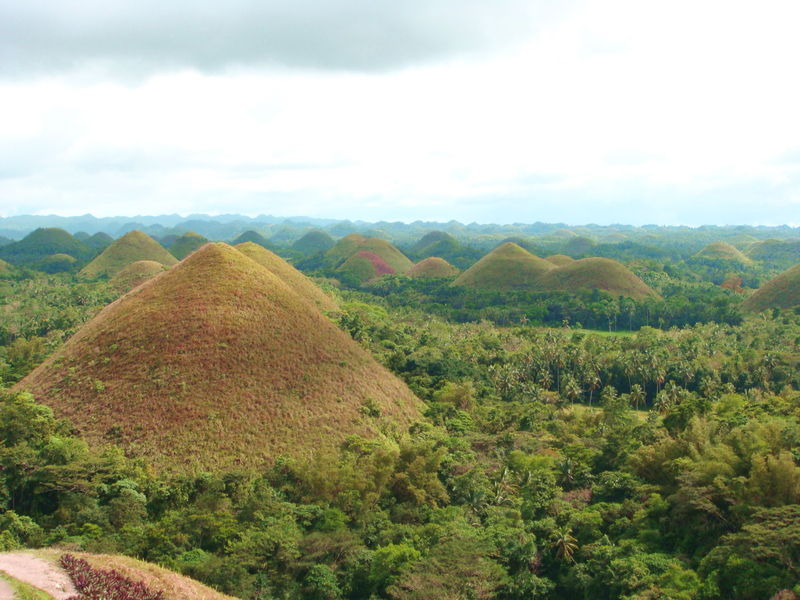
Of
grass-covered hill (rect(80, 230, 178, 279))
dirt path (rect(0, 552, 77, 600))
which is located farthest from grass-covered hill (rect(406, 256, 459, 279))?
dirt path (rect(0, 552, 77, 600))

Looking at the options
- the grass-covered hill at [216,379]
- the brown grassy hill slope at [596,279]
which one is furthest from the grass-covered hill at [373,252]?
the grass-covered hill at [216,379]

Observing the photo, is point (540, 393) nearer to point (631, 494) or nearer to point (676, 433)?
point (676, 433)

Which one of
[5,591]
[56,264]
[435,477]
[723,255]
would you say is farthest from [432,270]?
[5,591]

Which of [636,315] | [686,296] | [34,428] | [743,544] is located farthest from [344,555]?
[686,296]

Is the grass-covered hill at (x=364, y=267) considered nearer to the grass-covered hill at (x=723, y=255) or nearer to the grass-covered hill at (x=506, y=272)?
the grass-covered hill at (x=506, y=272)

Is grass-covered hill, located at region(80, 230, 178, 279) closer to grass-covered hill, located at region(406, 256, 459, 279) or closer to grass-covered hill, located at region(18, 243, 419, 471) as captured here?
grass-covered hill, located at region(406, 256, 459, 279)
